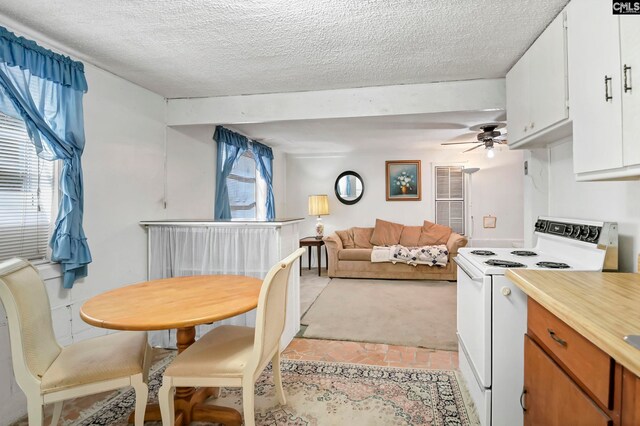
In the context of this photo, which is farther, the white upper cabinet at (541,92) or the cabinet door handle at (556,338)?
the white upper cabinet at (541,92)

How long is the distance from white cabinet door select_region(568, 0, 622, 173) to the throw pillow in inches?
172

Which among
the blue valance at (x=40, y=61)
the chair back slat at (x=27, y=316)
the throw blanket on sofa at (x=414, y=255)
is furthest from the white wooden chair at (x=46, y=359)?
Answer: the throw blanket on sofa at (x=414, y=255)

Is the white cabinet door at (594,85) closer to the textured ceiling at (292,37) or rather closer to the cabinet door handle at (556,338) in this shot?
the textured ceiling at (292,37)

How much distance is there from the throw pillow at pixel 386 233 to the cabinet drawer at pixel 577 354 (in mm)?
4591

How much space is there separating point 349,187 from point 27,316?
212 inches

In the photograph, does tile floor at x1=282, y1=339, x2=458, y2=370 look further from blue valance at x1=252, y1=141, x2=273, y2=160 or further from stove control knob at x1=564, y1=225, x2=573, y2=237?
blue valance at x1=252, y1=141, x2=273, y2=160

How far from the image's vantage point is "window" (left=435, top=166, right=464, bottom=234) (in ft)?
20.1

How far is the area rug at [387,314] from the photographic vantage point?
2.98m

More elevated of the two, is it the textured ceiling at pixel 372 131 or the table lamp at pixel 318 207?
the textured ceiling at pixel 372 131

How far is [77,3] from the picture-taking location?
5.64 feet

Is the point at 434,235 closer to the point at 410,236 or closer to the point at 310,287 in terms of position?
the point at 410,236

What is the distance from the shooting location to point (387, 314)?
3.61m

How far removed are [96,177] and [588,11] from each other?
3.08m

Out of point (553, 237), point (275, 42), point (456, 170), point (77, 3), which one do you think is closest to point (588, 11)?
point (553, 237)
